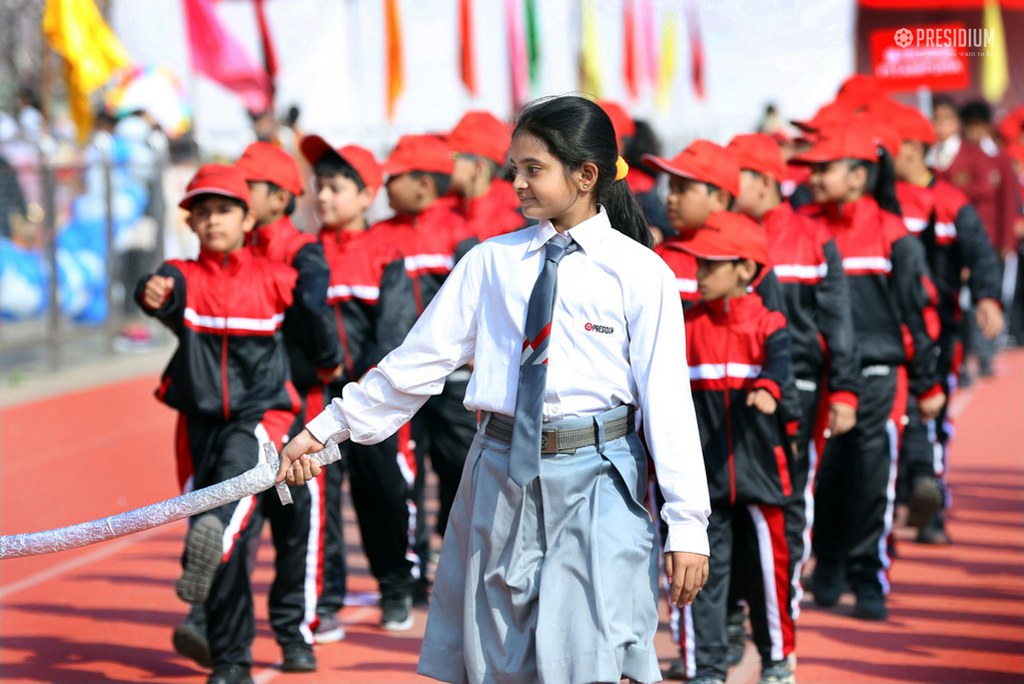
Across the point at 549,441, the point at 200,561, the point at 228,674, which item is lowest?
the point at 228,674

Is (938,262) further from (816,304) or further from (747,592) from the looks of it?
(747,592)

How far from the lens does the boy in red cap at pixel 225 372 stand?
505 centimetres

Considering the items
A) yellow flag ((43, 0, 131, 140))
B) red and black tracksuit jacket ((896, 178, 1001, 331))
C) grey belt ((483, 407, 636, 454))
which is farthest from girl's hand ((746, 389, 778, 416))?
yellow flag ((43, 0, 131, 140))

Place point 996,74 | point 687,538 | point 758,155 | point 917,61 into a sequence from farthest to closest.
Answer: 1. point 996,74
2. point 917,61
3. point 758,155
4. point 687,538

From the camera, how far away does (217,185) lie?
520 centimetres

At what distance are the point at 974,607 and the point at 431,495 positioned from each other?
4.03 meters

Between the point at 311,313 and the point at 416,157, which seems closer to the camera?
the point at 311,313

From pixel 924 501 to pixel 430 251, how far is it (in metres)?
3.01

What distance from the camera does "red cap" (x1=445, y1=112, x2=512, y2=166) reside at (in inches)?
296

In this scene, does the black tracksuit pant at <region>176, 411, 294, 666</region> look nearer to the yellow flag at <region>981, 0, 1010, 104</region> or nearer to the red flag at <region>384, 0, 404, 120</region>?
the red flag at <region>384, 0, 404, 120</region>

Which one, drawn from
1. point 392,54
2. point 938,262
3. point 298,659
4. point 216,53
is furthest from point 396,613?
point 392,54

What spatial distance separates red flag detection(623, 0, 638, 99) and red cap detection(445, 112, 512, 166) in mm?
18580

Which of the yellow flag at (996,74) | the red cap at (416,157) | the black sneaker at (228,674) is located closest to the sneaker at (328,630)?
the black sneaker at (228,674)

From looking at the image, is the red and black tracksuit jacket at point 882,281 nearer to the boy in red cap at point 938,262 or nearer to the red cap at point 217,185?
the boy in red cap at point 938,262
